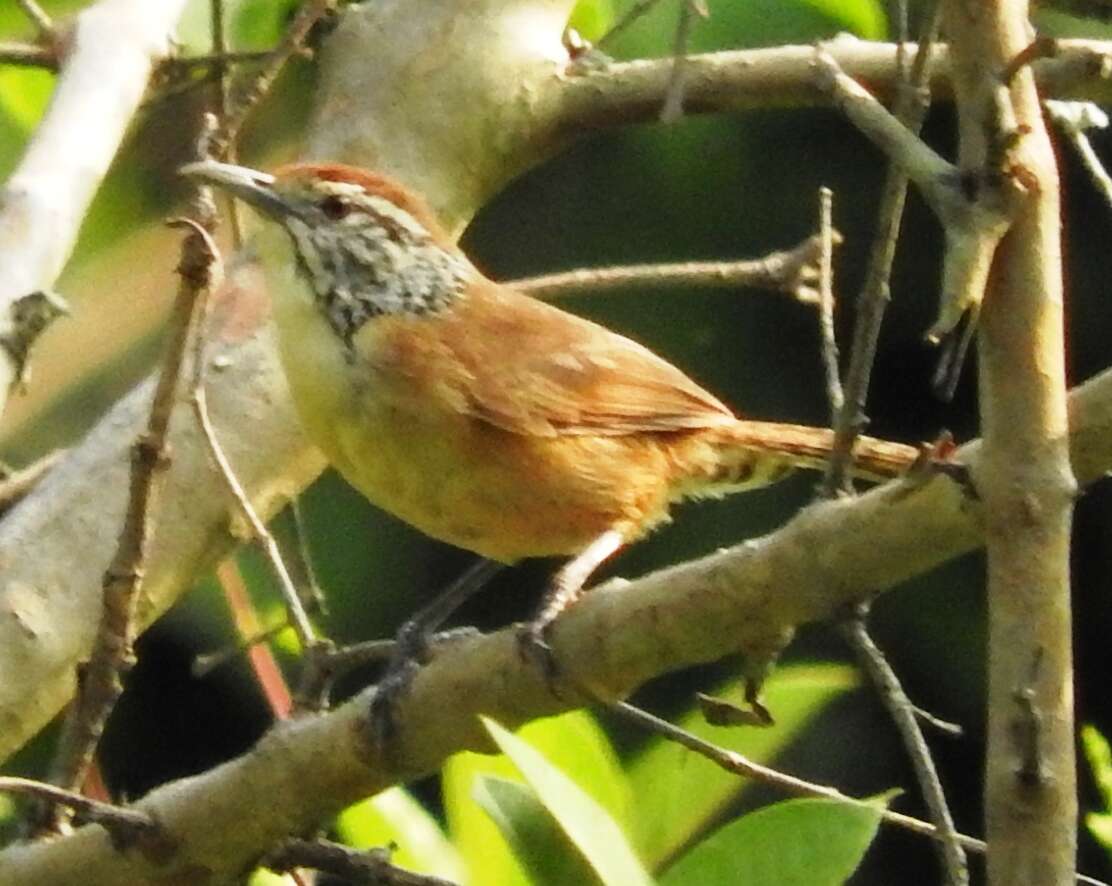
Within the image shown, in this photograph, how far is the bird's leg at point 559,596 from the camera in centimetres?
163

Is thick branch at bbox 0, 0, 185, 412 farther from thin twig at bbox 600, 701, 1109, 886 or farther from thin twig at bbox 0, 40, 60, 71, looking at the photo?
thin twig at bbox 600, 701, 1109, 886

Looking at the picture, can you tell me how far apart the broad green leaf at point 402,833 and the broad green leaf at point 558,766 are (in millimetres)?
80

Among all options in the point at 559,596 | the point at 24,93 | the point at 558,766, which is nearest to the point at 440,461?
the point at 559,596

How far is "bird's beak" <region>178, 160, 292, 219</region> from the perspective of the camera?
227 cm

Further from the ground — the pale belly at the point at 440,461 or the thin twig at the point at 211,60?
the thin twig at the point at 211,60

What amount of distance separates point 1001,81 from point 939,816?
2.12 ft

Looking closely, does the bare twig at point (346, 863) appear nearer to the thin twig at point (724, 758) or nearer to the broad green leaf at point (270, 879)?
the broad green leaf at point (270, 879)

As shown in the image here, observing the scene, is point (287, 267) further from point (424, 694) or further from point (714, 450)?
point (424, 694)

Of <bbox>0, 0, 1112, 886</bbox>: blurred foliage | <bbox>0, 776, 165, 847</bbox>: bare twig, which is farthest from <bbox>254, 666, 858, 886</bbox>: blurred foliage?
<bbox>0, 0, 1112, 886</bbox>: blurred foliage

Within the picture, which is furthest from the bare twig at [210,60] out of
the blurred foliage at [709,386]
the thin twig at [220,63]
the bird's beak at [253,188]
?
the blurred foliage at [709,386]

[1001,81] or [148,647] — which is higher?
[1001,81]

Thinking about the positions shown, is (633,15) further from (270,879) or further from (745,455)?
(270,879)

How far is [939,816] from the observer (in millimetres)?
1504

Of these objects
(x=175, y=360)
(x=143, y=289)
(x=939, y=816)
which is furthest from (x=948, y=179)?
(x=143, y=289)
